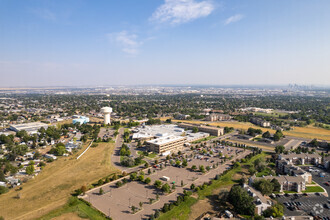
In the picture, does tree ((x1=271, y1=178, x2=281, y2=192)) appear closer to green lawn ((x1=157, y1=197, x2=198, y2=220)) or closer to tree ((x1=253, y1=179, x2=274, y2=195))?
tree ((x1=253, y1=179, x2=274, y2=195))

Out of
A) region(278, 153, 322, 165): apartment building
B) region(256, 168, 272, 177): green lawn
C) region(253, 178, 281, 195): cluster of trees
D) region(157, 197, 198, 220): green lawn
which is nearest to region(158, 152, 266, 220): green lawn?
region(157, 197, 198, 220): green lawn

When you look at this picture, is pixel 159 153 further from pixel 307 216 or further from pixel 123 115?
pixel 123 115

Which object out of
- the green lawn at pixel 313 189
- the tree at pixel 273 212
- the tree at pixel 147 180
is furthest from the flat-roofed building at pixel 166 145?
the green lawn at pixel 313 189

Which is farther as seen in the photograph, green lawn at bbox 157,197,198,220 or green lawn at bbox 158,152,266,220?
green lawn at bbox 158,152,266,220

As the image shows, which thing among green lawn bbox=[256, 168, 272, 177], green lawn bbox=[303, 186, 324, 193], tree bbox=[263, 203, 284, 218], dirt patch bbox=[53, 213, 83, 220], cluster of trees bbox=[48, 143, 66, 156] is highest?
cluster of trees bbox=[48, 143, 66, 156]

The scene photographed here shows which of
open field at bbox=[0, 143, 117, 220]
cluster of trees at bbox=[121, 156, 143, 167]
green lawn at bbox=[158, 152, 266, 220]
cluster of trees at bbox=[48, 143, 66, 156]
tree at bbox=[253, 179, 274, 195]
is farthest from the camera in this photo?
cluster of trees at bbox=[48, 143, 66, 156]

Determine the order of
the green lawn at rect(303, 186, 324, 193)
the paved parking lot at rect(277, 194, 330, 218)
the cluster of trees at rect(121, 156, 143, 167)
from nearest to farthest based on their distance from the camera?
the paved parking lot at rect(277, 194, 330, 218)
the green lawn at rect(303, 186, 324, 193)
the cluster of trees at rect(121, 156, 143, 167)

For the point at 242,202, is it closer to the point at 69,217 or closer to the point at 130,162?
the point at 69,217

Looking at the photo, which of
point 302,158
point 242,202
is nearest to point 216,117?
point 302,158
